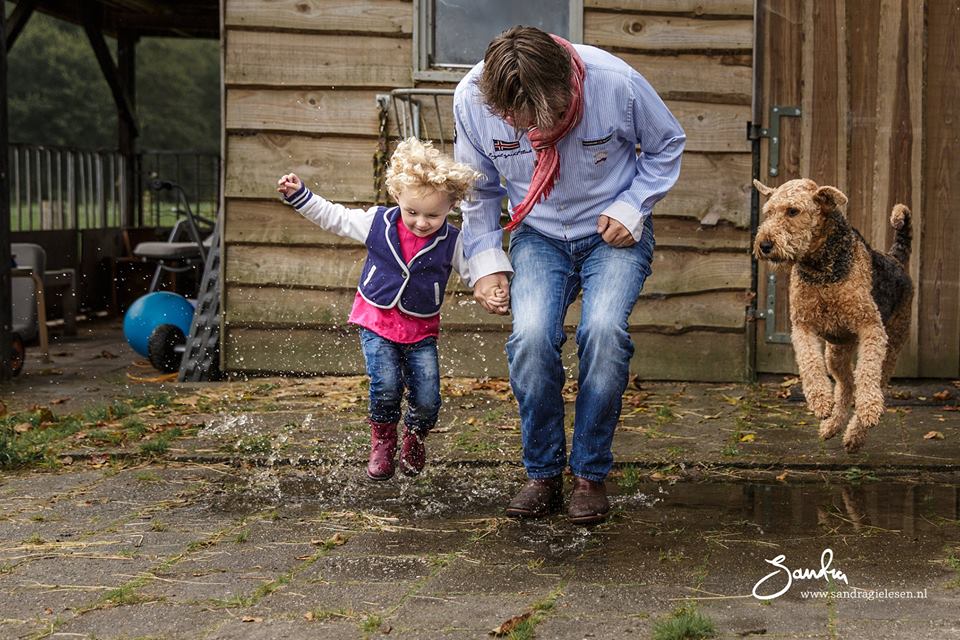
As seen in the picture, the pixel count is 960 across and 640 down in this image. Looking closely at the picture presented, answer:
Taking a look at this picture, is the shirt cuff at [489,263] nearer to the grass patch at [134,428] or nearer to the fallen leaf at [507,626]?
the fallen leaf at [507,626]

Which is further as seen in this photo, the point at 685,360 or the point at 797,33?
the point at 685,360

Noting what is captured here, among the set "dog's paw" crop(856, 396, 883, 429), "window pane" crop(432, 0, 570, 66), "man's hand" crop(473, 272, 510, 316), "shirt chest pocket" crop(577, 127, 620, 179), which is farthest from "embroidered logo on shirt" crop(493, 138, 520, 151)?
"window pane" crop(432, 0, 570, 66)

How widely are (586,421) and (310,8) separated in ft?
14.6

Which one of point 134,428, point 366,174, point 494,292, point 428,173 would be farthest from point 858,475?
point 366,174

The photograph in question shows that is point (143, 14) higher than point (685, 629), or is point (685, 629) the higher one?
point (143, 14)

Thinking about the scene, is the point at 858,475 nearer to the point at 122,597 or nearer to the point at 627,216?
the point at 627,216

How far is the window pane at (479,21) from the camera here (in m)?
7.67

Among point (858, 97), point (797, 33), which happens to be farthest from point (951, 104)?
point (797, 33)

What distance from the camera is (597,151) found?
4.40m

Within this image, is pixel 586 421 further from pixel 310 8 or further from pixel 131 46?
pixel 131 46

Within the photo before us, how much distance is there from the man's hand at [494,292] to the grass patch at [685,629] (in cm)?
169

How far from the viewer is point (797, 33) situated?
7.37m

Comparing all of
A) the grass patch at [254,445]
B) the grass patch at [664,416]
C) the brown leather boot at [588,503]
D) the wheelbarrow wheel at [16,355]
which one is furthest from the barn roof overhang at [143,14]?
the brown leather boot at [588,503]

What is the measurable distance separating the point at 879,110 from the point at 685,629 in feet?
16.8
